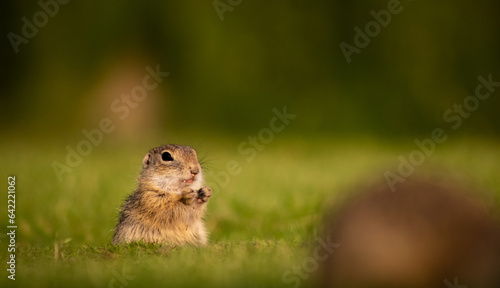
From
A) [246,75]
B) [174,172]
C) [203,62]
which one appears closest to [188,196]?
[174,172]

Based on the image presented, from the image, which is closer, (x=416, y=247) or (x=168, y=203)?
(x=416, y=247)

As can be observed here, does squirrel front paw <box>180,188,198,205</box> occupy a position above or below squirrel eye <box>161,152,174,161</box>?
below

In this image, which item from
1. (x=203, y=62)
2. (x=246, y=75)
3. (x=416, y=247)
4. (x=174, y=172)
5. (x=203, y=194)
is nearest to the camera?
(x=416, y=247)

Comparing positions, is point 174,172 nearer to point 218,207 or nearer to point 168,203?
point 168,203

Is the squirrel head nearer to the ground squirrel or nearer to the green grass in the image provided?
the ground squirrel

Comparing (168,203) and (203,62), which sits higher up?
(203,62)

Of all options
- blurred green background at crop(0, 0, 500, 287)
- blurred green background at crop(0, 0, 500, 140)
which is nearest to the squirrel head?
blurred green background at crop(0, 0, 500, 287)
